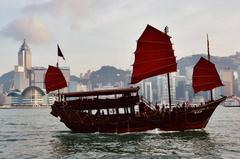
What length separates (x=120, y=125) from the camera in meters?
39.6

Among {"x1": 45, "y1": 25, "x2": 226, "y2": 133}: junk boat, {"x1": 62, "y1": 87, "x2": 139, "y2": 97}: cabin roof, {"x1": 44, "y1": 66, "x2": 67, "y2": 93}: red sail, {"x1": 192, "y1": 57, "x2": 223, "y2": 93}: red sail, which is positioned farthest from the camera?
{"x1": 44, "y1": 66, "x2": 67, "y2": 93}: red sail

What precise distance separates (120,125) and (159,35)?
11.0m

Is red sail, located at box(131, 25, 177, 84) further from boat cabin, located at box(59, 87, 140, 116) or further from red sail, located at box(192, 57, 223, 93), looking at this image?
boat cabin, located at box(59, 87, 140, 116)

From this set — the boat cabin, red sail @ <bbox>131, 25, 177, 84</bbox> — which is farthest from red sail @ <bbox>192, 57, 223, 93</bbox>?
the boat cabin

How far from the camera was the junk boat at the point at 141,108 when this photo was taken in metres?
39.3

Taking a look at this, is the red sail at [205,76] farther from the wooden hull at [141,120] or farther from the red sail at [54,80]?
the red sail at [54,80]

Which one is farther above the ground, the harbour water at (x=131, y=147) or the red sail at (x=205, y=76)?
the red sail at (x=205, y=76)

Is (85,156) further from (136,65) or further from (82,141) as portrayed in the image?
(136,65)

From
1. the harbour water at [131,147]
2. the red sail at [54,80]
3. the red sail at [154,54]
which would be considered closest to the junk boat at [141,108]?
the red sail at [154,54]

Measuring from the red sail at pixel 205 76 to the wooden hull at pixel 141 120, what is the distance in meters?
2.50

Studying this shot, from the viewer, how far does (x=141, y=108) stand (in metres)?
→ 39.6

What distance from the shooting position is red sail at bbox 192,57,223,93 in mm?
42688

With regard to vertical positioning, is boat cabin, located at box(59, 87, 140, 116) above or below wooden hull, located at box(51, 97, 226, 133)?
above

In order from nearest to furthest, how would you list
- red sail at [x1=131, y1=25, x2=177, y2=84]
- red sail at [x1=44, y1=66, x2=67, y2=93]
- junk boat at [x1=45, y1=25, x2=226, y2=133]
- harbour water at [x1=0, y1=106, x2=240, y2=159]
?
harbour water at [x1=0, y1=106, x2=240, y2=159], junk boat at [x1=45, y1=25, x2=226, y2=133], red sail at [x1=131, y1=25, x2=177, y2=84], red sail at [x1=44, y1=66, x2=67, y2=93]
